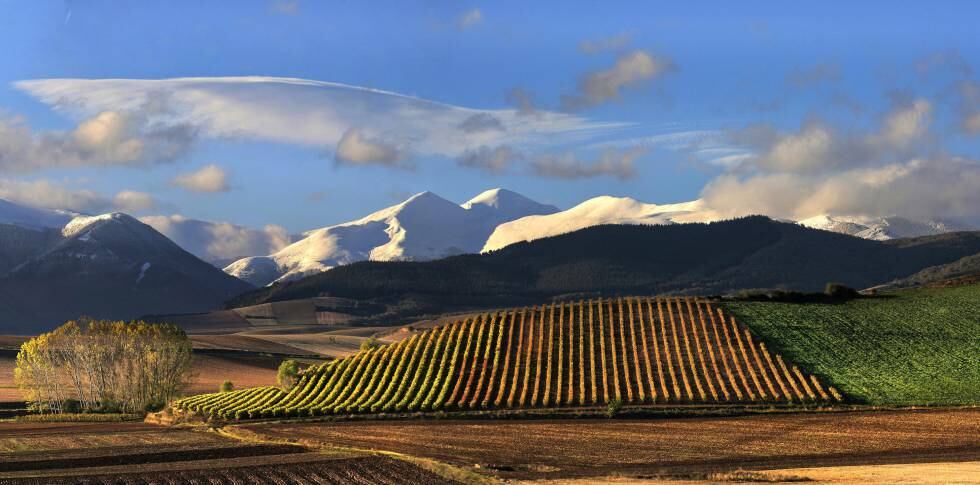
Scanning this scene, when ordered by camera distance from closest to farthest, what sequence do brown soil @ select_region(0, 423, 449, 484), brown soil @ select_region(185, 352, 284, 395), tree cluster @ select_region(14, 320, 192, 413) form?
brown soil @ select_region(0, 423, 449, 484) < tree cluster @ select_region(14, 320, 192, 413) < brown soil @ select_region(185, 352, 284, 395)

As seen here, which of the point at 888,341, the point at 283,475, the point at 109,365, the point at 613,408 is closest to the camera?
the point at 283,475

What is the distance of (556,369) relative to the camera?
107 metres

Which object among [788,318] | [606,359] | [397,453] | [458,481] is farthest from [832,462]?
[788,318]

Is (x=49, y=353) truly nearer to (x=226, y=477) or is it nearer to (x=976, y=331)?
(x=226, y=477)

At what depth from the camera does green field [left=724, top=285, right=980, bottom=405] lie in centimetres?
9750

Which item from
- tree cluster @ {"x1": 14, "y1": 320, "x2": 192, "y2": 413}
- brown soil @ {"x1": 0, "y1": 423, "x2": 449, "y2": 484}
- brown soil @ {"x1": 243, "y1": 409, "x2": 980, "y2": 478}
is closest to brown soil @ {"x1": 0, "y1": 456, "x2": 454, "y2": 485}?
brown soil @ {"x1": 0, "y1": 423, "x2": 449, "y2": 484}

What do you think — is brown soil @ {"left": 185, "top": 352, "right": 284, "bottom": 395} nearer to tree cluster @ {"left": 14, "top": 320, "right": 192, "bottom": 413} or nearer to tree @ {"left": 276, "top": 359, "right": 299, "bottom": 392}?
tree cluster @ {"left": 14, "top": 320, "right": 192, "bottom": 413}

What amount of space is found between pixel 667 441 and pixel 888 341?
46549 mm

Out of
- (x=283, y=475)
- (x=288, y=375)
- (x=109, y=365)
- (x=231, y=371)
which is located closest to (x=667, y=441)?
(x=283, y=475)

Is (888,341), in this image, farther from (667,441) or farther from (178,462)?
(178,462)

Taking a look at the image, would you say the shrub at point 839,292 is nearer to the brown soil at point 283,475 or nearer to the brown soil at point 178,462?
the brown soil at point 178,462

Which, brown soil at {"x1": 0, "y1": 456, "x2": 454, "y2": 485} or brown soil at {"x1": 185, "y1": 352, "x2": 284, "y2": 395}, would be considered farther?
brown soil at {"x1": 185, "y1": 352, "x2": 284, "y2": 395}

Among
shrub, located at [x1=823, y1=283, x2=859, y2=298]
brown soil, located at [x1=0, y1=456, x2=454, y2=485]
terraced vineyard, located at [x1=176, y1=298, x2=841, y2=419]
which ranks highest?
shrub, located at [x1=823, y1=283, x2=859, y2=298]

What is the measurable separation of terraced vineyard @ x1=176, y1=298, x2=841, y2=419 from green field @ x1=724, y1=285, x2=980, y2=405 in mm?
3118
